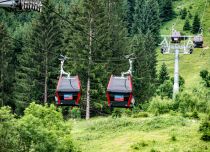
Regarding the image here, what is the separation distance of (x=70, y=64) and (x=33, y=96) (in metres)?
6.28

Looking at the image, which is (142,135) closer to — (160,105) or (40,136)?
(160,105)

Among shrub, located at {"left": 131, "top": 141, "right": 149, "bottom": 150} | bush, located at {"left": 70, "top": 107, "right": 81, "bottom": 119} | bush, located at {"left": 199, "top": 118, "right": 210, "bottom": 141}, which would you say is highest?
bush, located at {"left": 199, "top": 118, "right": 210, "bottom": 141}

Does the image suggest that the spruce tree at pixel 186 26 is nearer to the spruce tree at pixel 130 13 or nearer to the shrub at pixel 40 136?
the spruce tree at pixel 130 13

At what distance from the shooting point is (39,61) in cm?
6228

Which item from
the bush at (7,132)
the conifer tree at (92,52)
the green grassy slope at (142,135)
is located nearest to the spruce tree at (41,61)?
the conifer tree at (92,52)

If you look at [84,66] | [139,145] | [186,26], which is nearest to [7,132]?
[139,145]

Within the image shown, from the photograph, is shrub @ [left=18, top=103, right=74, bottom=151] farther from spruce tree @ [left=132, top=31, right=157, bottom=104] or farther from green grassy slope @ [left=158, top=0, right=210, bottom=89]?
green grassy slope @ [left=158, top=0, right=210, bottom=89]

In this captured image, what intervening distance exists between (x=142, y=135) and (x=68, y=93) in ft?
34.0

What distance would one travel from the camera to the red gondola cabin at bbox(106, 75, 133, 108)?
27.2 metres

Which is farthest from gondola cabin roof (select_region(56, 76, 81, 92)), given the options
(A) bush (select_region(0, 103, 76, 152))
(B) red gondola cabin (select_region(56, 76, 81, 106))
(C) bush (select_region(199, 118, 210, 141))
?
(C) bush (select_region(199, 118, 210, 141))

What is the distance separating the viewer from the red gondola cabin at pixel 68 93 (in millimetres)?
28495

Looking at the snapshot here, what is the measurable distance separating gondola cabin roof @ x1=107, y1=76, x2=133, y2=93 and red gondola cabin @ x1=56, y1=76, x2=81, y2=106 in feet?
6.82

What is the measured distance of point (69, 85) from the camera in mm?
28688

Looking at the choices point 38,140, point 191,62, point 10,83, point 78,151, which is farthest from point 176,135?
point 191,62
